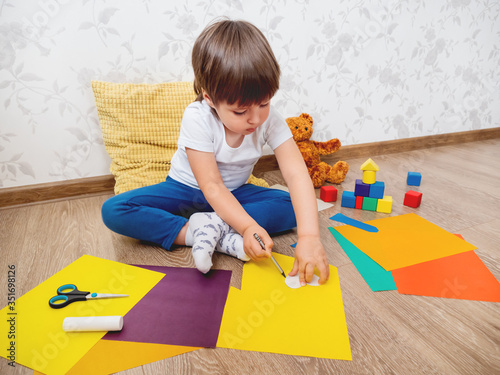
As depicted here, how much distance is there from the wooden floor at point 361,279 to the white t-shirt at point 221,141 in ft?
0.71

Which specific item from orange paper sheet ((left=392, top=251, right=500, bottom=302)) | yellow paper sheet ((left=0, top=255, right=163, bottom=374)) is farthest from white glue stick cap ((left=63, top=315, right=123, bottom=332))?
orange paper sheet ((left=392, top=251, right=500, bottom=302))

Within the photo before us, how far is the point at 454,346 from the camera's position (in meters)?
0.57

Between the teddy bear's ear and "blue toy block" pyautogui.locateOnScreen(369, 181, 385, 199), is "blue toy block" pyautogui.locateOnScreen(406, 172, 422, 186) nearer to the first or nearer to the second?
"blue toy block" pyautogui.locateOnScreen(369, 181, 385, 199)

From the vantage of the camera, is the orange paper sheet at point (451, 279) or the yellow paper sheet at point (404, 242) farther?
the yellow paper sheet at point (404, 242)

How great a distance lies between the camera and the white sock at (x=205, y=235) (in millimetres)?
730

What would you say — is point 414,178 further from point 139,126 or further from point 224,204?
point 139,126

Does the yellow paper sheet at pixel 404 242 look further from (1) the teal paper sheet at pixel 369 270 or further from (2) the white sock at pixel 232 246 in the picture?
(2) the white sock at pixel 232 246

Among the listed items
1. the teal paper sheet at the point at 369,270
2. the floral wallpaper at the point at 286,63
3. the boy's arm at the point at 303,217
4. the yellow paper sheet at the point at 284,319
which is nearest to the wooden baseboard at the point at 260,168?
the floral wallpaper at the point at 286,63

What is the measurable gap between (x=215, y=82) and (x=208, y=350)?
0.50 meters

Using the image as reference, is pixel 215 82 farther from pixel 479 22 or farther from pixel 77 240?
pixel 479 22

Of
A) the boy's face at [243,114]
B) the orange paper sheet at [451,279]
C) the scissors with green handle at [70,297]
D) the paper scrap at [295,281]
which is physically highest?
the boy's face at [243,114]

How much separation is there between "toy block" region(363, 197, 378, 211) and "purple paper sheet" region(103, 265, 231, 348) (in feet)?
1.86

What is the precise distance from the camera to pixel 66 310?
0.64 m

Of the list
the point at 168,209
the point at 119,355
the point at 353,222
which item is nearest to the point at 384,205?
the point at 353,222
